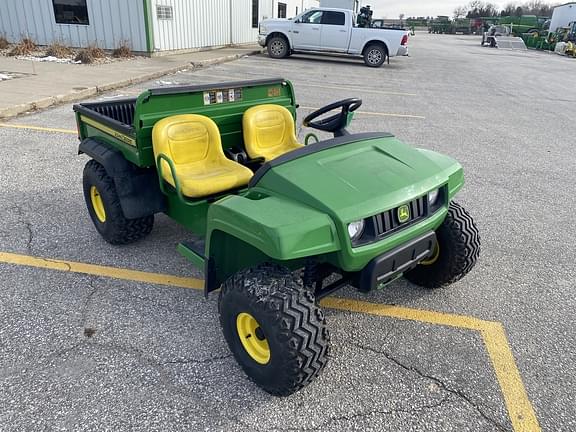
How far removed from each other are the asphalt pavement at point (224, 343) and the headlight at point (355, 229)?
0.81 m

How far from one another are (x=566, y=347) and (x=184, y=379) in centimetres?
223

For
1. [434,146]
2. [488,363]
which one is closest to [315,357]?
[488,363]

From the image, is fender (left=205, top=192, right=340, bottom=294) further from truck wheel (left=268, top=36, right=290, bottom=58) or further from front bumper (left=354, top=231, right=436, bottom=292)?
truck wheel (left=268, top=36, right=290, bottom=58)

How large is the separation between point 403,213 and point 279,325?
830 millimetres

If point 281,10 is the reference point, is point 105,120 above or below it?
below

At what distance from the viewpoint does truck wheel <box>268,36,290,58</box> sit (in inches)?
637

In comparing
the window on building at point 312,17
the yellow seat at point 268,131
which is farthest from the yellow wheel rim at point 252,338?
the window on building at point 312,17

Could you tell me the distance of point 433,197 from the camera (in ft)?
8.04

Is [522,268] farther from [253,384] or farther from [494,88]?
[494,88]

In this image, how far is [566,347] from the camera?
2.62 m

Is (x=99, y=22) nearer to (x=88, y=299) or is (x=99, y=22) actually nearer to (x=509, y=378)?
(x=88, y=299)

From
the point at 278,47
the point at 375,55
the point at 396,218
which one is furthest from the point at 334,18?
the point at 396,218

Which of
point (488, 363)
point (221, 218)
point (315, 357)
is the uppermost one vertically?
point (221, 218)

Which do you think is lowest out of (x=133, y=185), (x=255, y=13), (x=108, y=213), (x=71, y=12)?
(x=108, y=213)
